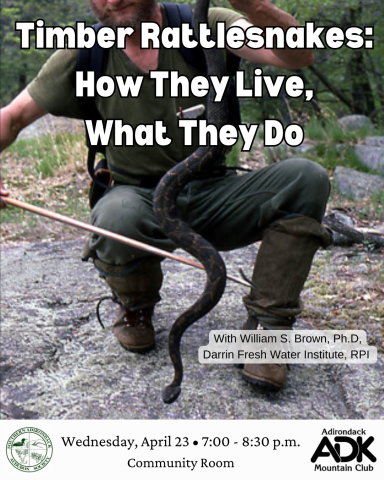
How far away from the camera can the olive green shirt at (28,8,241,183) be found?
2.71m

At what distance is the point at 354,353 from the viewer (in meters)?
2.68

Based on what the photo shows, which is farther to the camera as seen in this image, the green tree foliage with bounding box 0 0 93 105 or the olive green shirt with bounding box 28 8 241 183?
the green tree foliage with bounding box 0 0 93 105

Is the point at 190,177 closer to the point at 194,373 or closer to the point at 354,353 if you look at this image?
the point at 194,373

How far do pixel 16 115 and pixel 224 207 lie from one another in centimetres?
109

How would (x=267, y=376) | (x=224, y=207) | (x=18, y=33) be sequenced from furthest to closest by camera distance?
(x=18, y=33) < (x=224, y=207) < (x=267, y=376)

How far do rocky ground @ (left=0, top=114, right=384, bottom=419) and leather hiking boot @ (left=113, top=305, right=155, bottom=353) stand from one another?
47 mm

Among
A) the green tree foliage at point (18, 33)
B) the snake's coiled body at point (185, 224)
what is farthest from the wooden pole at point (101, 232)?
the green tree foliage at point (18, 33)

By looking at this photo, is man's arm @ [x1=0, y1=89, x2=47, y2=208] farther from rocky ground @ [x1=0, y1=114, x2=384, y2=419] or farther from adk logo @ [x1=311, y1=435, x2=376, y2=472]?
adk logo @ [x1=311, y1=435, x2=376, y2=472]

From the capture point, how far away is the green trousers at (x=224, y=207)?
2450 millimetres

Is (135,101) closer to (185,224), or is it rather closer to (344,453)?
(185,224)

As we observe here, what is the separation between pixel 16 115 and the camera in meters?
2.76

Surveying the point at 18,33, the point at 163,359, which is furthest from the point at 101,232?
the point at 18,33

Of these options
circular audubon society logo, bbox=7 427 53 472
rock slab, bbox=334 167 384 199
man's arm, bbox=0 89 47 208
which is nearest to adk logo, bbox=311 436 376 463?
circular audubon society logo, bbox=7 427 53 472

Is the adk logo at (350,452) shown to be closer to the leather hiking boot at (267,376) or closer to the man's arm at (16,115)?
the leather hiking boot at (267,376)
